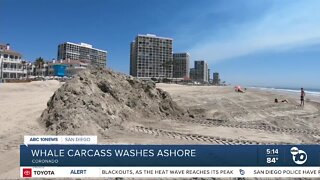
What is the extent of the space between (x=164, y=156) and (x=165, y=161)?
0.10m

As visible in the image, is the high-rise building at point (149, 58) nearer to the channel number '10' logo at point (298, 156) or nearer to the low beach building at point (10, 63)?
the low beach building at point (10, 63)

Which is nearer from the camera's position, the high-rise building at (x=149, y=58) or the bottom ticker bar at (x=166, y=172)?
the bottom ticker bar at (x=166, y=172)

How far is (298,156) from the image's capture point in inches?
233

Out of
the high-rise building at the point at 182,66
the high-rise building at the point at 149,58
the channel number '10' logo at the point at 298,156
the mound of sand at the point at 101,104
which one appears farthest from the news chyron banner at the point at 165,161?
the high-rise building at the point at 182,66

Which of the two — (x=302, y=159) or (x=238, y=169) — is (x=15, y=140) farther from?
(x=302, y=159)

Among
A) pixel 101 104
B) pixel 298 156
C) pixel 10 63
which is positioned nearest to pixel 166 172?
pixel 298 156

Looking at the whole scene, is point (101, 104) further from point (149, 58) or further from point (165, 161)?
point (149, 58)

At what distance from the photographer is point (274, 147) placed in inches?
238

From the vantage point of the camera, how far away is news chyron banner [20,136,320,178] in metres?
5.61

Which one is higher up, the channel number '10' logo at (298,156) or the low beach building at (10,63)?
the low beach building at (10,63)

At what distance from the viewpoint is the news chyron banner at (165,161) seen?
5.61m

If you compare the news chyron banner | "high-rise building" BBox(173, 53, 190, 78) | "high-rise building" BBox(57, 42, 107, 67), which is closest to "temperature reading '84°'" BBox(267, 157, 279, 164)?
the news chyron banner

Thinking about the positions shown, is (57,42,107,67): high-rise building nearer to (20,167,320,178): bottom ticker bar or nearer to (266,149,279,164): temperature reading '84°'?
(20,167,320,178): bottom ticker bar

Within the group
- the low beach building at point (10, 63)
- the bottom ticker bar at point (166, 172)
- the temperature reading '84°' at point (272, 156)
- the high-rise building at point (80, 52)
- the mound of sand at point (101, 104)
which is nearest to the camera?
the bottom ticker bar at point (166, 172)
